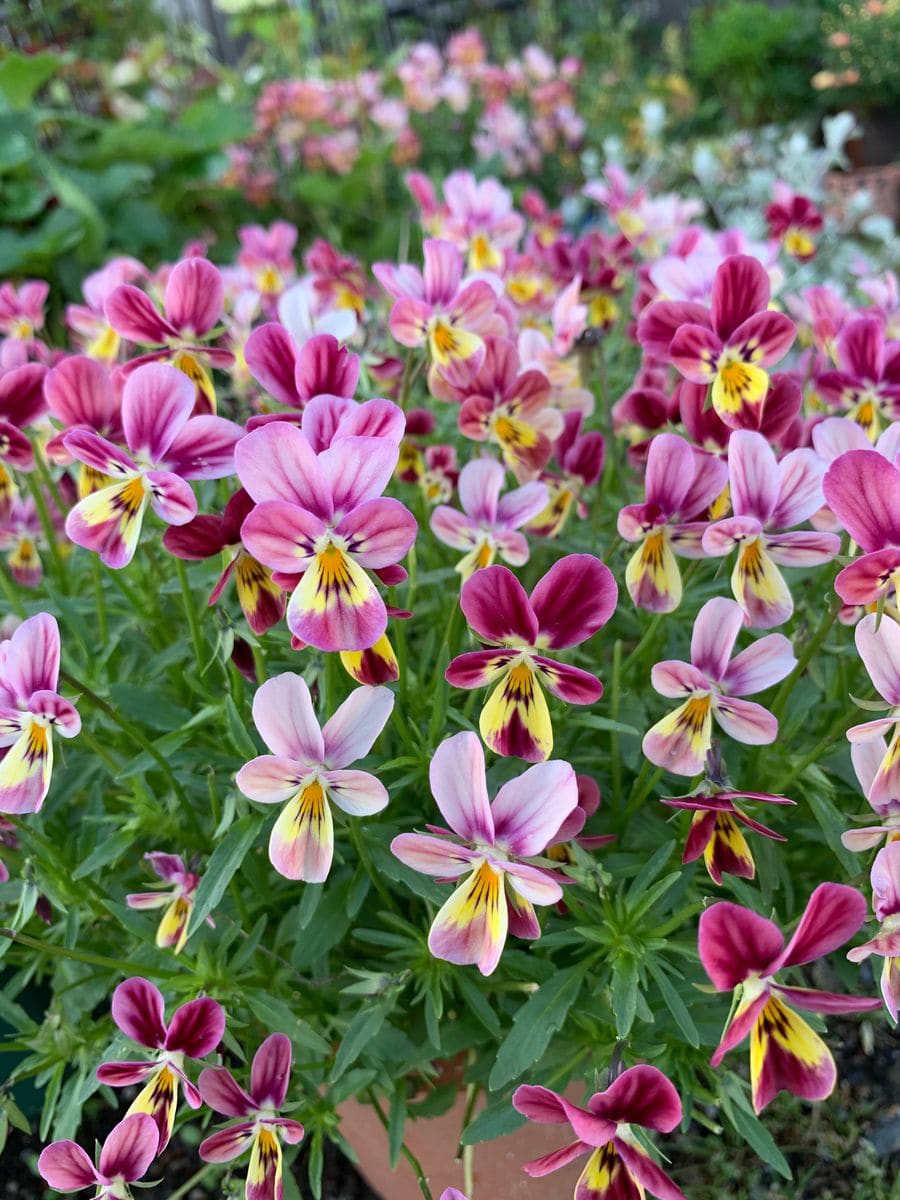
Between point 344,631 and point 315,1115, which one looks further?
point 315,1115

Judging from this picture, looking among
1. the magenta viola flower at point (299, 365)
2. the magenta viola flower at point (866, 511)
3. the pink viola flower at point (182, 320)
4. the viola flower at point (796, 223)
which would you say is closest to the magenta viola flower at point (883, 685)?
the magenta viola flower at point (866, 511)

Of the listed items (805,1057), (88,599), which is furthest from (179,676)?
(805,1057)

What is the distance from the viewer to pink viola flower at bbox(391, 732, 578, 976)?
71 centimetres

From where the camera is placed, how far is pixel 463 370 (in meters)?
0.98

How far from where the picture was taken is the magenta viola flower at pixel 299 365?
0.82m

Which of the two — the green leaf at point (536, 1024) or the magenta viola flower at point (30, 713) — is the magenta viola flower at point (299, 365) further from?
the green leaf at point (536, 1024)

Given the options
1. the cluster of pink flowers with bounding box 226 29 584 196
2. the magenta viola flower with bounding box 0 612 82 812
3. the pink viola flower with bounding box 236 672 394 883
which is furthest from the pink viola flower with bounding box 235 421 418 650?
the cluster of pink flowers with bounding box 226 29 584 196

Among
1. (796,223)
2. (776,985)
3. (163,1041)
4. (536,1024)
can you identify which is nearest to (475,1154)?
(536,1024)

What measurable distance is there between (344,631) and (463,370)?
366mm

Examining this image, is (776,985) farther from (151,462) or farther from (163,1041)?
(151,462)

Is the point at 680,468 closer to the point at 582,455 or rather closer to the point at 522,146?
the point at 582,455

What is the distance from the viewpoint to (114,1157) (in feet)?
2.46

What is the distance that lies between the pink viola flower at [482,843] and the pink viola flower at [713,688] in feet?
0.37

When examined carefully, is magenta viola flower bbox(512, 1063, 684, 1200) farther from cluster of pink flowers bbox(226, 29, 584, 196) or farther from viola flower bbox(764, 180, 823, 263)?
cluster of pink flowers bbox(226, 29, 584, 196)
